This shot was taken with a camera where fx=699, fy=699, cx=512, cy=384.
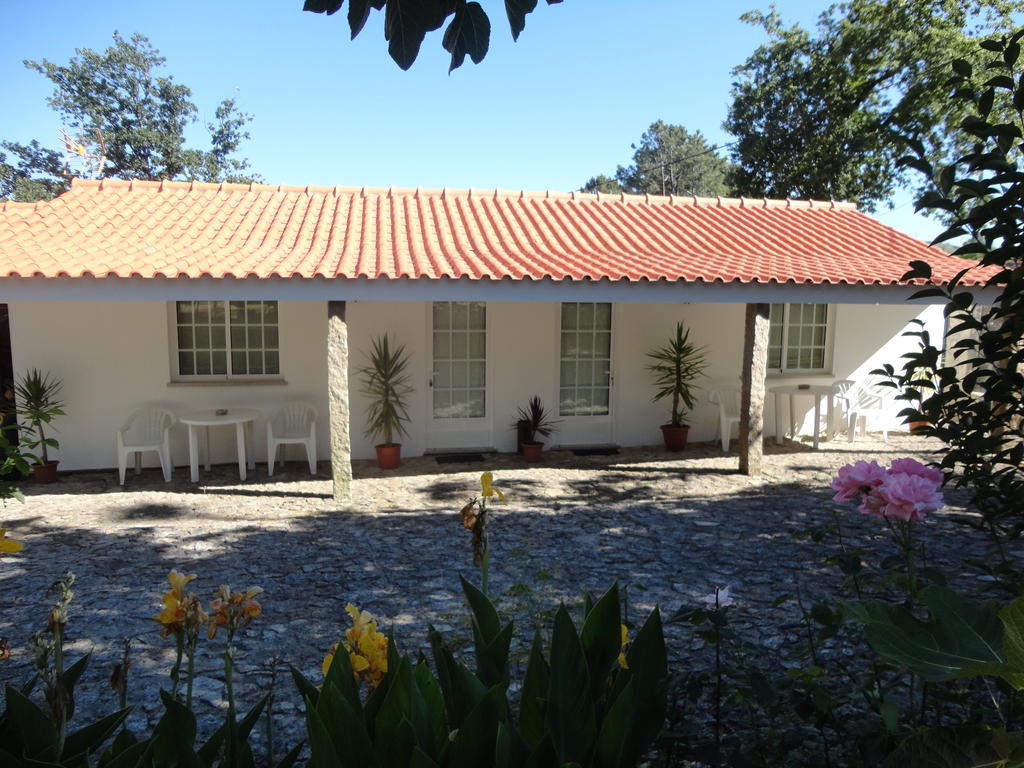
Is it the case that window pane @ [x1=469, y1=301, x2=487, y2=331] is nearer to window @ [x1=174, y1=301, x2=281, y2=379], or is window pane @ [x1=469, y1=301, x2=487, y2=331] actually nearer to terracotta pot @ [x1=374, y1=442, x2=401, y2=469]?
terracotta pot @ [x1=374, y1=442, x2=401, y2=469]

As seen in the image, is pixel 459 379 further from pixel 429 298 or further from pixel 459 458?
pixel 429 298

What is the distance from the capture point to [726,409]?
10.4m

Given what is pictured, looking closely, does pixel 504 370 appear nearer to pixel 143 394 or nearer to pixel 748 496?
pixel 748 496

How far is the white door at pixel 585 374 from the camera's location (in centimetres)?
1022

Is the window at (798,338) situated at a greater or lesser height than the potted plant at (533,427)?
greater

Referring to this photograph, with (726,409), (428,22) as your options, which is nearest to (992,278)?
(428,22)

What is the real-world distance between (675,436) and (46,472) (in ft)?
26.5

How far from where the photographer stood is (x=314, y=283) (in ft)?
23.0

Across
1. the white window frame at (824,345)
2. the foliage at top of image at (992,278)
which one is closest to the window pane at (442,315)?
the white window frame at (824,345)

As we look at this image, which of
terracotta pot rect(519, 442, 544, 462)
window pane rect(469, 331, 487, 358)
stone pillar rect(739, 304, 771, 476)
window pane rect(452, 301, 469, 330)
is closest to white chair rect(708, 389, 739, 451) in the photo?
stone pillar rect(739, 304, 771, 476)

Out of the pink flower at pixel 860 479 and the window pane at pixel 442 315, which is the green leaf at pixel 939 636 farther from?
the window pane at pixel 442 315

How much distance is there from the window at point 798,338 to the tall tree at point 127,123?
2551 centimetres

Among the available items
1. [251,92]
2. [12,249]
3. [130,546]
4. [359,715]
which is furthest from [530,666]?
[251,92]

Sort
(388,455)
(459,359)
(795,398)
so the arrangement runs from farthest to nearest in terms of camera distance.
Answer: (795,398)
(459,359)
(388,455)
